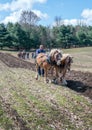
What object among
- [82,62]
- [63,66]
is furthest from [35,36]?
[63,66]

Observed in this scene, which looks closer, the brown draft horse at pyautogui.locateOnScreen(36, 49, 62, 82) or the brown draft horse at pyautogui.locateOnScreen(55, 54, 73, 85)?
the brown draft horse at pyautogui.locateOnScreen(36, 49, 62, 82)

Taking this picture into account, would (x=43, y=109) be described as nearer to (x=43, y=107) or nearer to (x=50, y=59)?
(x=43, y=107)

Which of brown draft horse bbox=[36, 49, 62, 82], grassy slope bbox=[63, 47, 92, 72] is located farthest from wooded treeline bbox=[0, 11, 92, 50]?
brown draft horse bbox=[36, 49, 62, 82]

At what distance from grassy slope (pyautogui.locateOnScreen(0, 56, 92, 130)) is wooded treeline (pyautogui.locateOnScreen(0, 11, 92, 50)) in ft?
238

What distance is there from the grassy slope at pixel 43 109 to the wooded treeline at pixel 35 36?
2860 inches

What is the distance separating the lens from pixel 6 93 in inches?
494

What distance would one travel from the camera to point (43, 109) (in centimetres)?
1020

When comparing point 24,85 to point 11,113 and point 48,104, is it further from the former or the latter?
point 11,113

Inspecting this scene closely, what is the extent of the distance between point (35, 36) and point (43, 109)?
83.4 meters

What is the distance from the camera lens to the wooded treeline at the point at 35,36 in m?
86.4

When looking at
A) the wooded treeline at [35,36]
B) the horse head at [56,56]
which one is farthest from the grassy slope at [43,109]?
the wooded treeline at [35,36]

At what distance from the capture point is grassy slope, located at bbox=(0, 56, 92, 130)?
28.6ft

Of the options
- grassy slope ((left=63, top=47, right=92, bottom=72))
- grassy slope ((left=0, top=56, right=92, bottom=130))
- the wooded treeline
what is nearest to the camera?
grassy slope ((left=0, top=56, right=92, bottom=130))

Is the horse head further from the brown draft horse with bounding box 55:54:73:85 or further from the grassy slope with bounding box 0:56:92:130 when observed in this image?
the grassy slope with bounding box 0:56:92:130
